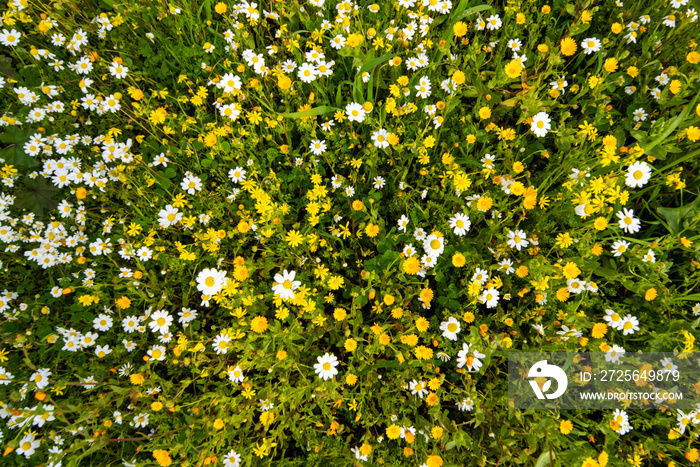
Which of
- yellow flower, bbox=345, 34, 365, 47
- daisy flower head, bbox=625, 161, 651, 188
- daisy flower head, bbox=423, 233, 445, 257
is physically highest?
yellow flower, bbox=345, 34, 365, 47

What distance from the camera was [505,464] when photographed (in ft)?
6.87

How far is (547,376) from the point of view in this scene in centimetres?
208

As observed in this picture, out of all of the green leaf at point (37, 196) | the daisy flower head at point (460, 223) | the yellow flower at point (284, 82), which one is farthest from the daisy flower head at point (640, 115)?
the green leaf at point (37, 196)

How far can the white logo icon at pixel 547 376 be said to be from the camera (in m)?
2.05

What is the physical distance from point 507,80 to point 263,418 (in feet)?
9.41

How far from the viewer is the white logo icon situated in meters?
2.05

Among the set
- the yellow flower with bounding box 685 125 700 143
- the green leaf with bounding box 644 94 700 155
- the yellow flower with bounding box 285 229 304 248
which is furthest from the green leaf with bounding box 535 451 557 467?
the yellow flower with bounding box 685 125 700 143

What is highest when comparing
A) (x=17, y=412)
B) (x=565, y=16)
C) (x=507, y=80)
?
(x=565, y=16)

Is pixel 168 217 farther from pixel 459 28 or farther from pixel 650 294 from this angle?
pixel 650 294

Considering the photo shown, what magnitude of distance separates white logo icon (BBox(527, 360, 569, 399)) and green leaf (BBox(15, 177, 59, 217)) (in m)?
4.07

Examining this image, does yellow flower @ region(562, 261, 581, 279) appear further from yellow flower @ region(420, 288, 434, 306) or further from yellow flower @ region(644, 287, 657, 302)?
yellow flower @ region(420, 288, 434, 306)

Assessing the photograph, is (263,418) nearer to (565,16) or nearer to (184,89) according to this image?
(184,89)

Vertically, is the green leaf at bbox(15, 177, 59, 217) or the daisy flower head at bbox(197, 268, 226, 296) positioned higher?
the green leaf at bbox(15, 177, 59, 217)

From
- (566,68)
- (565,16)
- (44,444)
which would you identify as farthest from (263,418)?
(565,16)
